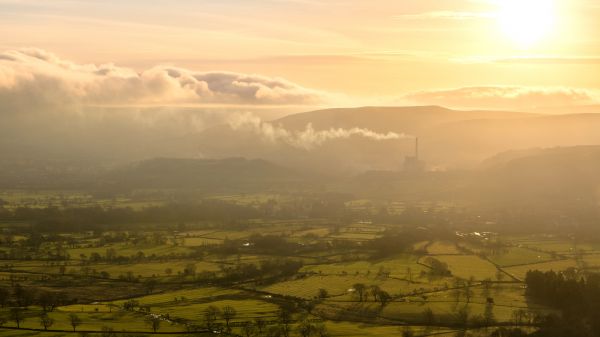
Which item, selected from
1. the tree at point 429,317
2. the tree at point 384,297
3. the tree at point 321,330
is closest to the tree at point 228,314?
the tree at point 321,330

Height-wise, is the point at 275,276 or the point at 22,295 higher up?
the point at 275,276

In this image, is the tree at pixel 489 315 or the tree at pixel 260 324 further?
the tree at pixel 489 315

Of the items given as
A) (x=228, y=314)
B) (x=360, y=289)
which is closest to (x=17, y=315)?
(x=228, y=314)

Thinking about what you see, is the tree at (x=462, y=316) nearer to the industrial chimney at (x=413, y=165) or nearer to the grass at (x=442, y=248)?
the grass at (x=442, y=248)

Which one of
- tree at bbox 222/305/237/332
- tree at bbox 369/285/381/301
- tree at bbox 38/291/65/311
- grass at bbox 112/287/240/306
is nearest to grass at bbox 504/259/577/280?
tree at bbox 369/285/381/301

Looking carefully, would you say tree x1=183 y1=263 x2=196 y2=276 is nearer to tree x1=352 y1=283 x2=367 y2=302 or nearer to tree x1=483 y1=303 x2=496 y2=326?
tree x1=352 y1=283 x2=367 y2=302

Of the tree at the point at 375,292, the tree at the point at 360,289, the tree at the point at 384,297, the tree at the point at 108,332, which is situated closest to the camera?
the tree at the point at 108,332

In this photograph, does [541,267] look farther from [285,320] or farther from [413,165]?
[413,165]
